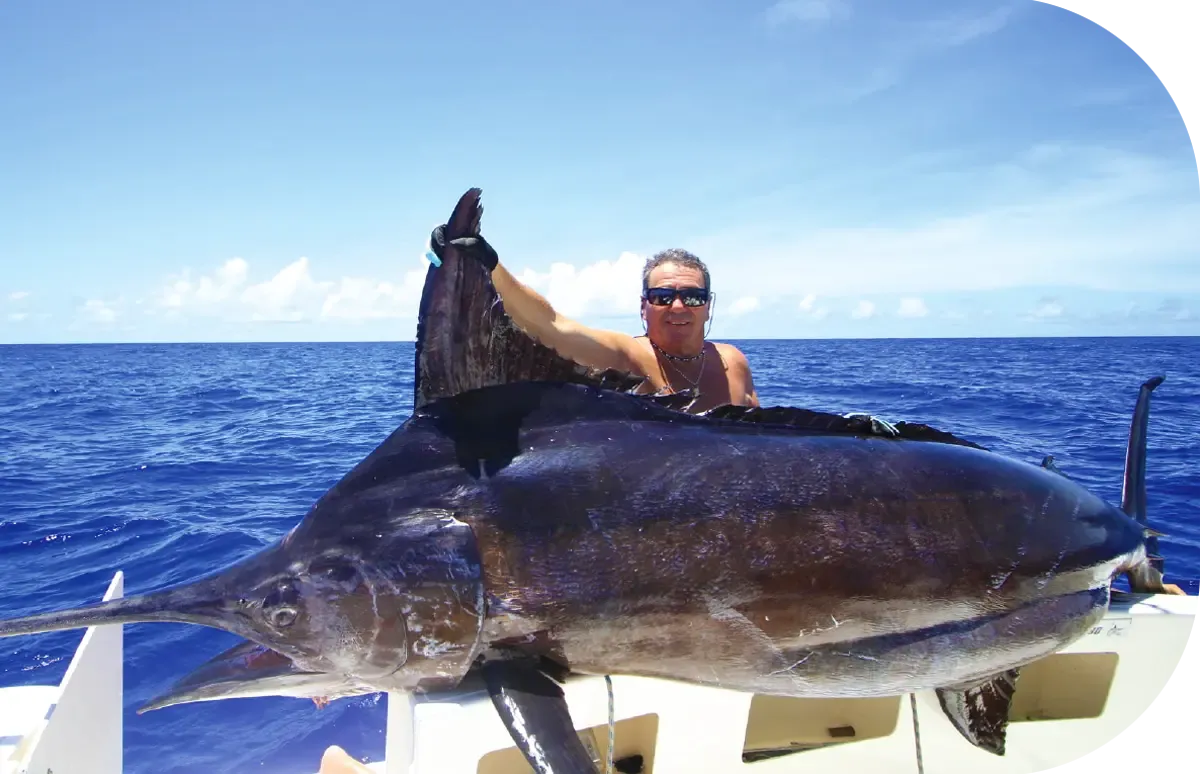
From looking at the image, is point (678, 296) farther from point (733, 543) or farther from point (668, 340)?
point (733, 543)

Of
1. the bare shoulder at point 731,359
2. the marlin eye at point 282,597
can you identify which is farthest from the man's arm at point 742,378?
the marlin eye at point 282,597

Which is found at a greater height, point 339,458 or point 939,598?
point 939,598

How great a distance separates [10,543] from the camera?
27.4ft

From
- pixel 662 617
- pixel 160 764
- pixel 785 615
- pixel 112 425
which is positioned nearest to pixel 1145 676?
pixel 785 615

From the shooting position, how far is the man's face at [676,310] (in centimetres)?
351

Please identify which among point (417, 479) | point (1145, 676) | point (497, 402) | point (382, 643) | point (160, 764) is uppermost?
point (497, 402)

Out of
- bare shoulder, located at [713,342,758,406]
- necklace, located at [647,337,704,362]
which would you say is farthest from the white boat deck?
necklace, located at [647,337,704,362]

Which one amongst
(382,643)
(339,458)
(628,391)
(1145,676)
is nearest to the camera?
(382,643)

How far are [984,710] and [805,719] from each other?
107 centimetres

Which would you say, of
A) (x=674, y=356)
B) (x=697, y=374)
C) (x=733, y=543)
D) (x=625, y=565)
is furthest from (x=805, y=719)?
(x=625, y=565)

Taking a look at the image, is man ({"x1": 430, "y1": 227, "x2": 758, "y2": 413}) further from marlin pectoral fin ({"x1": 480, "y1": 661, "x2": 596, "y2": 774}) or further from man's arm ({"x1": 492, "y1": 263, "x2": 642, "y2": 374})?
marlin pectoral fin ({"x1": 480, "y1": 661, "x2": 596, "y2": 774})

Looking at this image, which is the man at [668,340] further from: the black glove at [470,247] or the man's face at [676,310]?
the black glove at [470,247]

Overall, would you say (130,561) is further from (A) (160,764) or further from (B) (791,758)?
(B) (791,758)

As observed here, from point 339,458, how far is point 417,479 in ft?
42.2
